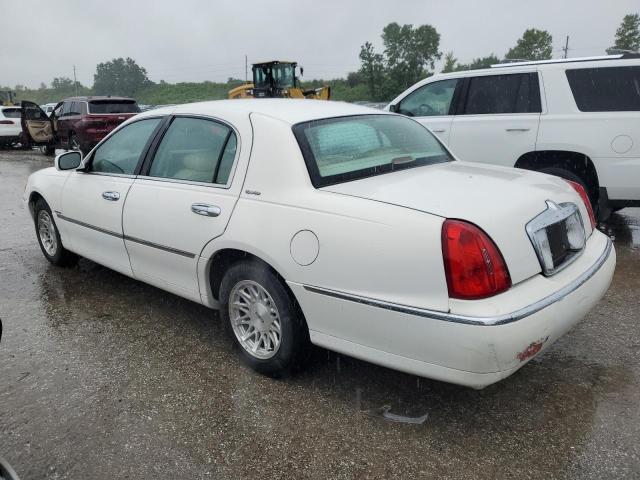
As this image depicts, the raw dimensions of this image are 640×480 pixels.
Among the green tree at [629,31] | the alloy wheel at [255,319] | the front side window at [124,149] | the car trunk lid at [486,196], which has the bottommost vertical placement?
the alloy wheel at [255,319]

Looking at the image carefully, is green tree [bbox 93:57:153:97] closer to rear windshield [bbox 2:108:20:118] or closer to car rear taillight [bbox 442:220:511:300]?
rear windshield [bbox 2:108:20:118]

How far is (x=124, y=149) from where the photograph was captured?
4078 millimetres

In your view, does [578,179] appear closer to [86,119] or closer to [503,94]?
[503,94]

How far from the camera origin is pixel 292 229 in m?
2.70

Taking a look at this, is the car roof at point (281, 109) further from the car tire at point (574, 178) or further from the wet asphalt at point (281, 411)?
the car tire at point (574, 178)

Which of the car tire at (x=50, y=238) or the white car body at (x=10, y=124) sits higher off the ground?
the white car body at (x=10, y=124)

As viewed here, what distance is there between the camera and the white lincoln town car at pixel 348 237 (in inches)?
90.2

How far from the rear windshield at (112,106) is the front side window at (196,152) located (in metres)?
11.5

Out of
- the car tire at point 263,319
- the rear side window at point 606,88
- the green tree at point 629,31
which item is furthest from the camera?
the green tree at point 629,31

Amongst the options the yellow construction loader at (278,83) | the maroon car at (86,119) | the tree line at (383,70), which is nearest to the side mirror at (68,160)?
the maroon car at (86,119)

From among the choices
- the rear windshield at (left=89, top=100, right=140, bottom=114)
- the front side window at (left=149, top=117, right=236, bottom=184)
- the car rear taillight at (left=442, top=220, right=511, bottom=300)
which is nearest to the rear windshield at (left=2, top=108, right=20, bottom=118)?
the rear windshield at (left=89, top=100, right=140, bottom=114)

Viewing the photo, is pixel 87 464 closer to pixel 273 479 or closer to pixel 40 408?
pixel 40 408

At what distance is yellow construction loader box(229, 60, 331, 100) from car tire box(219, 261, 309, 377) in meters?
17.4

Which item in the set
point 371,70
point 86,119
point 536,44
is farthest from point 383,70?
point 86,119
